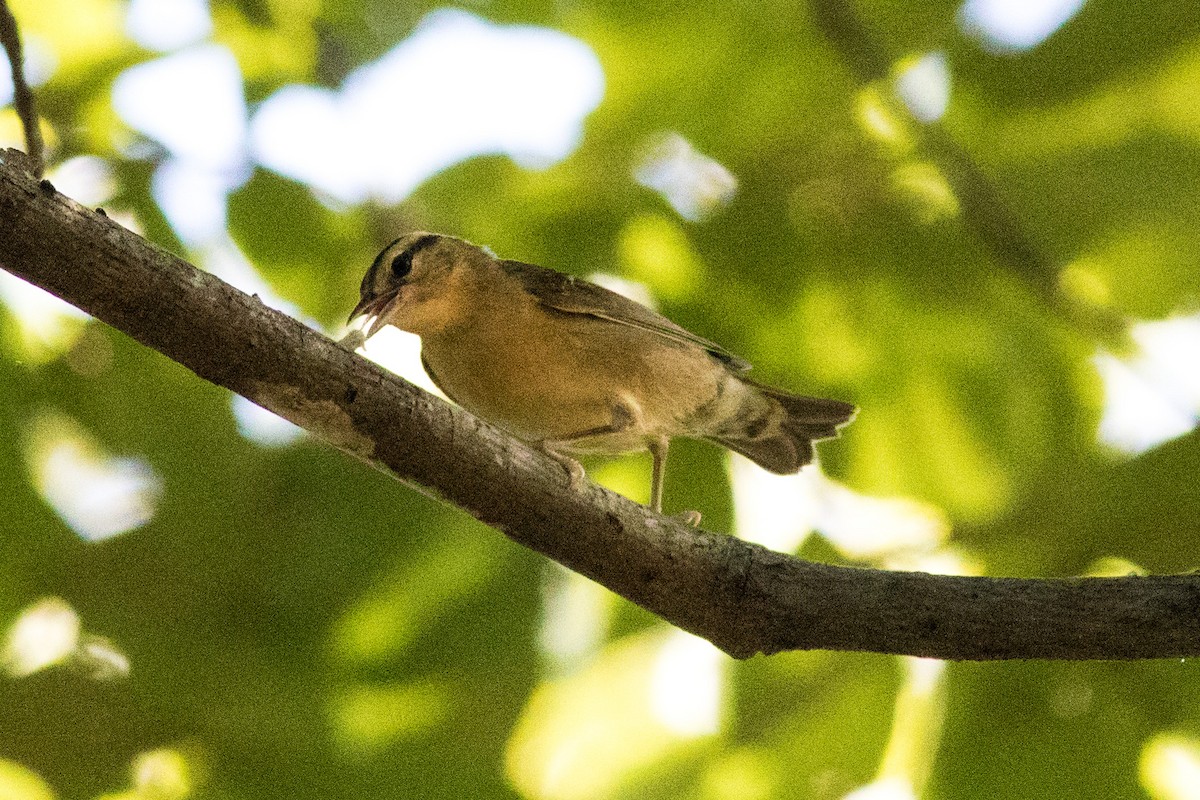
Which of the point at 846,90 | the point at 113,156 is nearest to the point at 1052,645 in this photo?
the point at 846,90

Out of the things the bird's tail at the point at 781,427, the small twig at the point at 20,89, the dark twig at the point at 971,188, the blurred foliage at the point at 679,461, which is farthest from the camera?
the bird's tail at the point at 781,427

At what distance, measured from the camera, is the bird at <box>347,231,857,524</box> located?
4.78m

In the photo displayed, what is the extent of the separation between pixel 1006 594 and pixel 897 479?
1.67 m

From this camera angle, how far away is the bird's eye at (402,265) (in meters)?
4.81

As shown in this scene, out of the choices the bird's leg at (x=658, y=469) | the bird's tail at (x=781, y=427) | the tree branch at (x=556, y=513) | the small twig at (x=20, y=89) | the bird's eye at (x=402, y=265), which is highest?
the bird's eye at (x=402, y=265)

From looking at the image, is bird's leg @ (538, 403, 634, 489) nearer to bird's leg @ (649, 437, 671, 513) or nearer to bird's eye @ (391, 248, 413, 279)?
bird's leg @ (649, 437, 671, 513)

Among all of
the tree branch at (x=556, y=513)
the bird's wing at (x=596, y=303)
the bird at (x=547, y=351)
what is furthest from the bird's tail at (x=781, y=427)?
the tree branch at (x=556, y=513)

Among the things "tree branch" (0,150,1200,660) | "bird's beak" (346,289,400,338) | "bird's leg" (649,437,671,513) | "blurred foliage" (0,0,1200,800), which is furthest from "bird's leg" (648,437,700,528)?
"tree branch" (0,150,1200,660)

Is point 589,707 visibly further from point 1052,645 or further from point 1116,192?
point 1116,192

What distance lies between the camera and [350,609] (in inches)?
176

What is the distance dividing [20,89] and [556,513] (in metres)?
1.78

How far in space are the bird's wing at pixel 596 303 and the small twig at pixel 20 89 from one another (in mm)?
2166

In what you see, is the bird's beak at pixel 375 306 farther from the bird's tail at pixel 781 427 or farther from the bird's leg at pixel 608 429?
the bird's tail at pixel 781 427

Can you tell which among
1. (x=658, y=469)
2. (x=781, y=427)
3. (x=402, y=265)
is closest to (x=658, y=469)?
(x=658, y=469)
